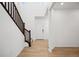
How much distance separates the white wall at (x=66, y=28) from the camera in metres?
7.25

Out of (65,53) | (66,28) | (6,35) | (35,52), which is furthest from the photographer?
(66,28)

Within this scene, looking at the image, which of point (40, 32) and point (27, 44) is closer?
point (27, 44)

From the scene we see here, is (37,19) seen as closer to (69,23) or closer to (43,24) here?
(43,24)

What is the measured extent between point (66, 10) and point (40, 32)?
21.5 feet

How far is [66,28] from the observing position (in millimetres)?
7375

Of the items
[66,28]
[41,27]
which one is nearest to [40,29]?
[41,27]

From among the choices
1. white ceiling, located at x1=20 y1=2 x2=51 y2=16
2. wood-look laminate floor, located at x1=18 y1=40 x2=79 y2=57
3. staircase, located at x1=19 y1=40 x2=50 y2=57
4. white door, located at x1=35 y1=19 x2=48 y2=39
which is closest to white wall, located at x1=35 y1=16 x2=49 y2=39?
white door, located at x1=35 y1=19 x2=48 y2=39

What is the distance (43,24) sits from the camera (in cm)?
1337

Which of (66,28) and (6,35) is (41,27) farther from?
(6,35)

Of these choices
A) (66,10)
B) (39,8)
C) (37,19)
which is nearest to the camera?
(66,10)

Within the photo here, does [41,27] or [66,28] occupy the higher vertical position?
[66,28]

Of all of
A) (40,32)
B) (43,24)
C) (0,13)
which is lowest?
(40,32)

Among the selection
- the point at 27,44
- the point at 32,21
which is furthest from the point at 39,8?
the point at 27,44

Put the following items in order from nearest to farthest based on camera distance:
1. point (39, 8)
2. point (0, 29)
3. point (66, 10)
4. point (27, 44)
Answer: point (0, 29)
point (66, 10)
point (27, 44)
point (39, 8)
